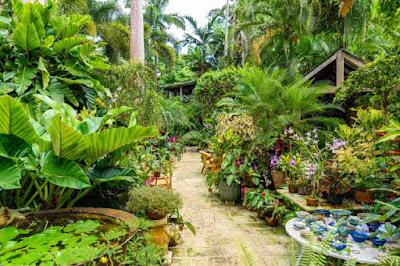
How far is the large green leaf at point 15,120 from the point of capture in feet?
5.18

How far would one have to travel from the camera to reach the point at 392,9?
297 centimetres

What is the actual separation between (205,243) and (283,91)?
2862mm

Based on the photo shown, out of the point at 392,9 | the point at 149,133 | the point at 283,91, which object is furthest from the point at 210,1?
the point at 149,133

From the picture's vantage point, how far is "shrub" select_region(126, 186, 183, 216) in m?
2.62

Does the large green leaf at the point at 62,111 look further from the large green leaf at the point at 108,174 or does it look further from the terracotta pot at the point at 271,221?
the terracotta pot at the point at 271,221

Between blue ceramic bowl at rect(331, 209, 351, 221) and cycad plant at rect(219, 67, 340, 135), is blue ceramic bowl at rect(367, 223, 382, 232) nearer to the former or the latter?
blue ceramic bowl at rect(331, 209, 351, 221)

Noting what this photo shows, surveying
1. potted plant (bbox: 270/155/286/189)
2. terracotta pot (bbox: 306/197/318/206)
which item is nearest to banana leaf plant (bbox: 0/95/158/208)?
terracotta pot (bbox: 306/197/318/206)

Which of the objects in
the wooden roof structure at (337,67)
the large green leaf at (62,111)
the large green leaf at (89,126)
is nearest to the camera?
the large green leaf at (89,126)

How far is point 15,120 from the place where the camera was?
1.67 metres

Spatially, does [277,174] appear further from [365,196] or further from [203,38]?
[203,38]

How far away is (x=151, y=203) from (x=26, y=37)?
1.88m

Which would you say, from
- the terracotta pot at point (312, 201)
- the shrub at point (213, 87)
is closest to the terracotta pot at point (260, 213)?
the terracotta pot at point (312, 201)

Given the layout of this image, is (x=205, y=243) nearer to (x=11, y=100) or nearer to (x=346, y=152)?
(x=346, y=152)

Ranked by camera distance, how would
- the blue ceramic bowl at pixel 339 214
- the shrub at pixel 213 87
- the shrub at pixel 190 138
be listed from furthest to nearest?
the shrub at pixel 190 138, the shrub at pixel 213 87, the blue ceramic bowl at pixel 339 214
